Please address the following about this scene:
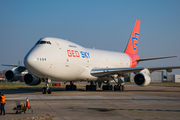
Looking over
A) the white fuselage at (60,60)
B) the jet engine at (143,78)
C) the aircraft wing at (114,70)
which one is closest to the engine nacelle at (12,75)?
the white fuselage at (60,60)

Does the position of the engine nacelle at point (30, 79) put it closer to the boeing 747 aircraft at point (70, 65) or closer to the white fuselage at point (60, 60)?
the boeing 747 aircraft at point (70, 65)

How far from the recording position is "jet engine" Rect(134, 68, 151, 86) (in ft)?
76.8

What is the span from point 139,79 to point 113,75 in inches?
135

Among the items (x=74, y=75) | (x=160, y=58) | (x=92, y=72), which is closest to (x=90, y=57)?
(x=92, y=72)

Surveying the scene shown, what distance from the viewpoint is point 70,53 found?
22203mm

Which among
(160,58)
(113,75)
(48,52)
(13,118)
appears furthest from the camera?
(160,58)

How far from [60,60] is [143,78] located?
28.4ft

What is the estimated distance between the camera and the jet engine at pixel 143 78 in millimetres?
23422

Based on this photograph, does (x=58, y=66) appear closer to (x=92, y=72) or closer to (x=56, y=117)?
(x=92, y=72)

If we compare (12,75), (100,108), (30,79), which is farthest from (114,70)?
(100,108)

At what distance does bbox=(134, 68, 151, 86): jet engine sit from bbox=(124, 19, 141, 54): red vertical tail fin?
10.8 m

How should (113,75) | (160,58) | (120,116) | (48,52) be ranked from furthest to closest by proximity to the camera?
1. (160,58)
2. (113,75)
3. (48,52)
4. (120,116)

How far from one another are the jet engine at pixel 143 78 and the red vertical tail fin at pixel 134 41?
1077cm

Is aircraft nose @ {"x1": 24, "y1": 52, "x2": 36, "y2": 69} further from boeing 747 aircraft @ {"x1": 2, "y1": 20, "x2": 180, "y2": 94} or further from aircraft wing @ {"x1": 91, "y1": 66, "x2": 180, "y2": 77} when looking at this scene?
aircraft wing @ {"x1": 91, "y1": 66, "x2": 180, "y2": 77}
